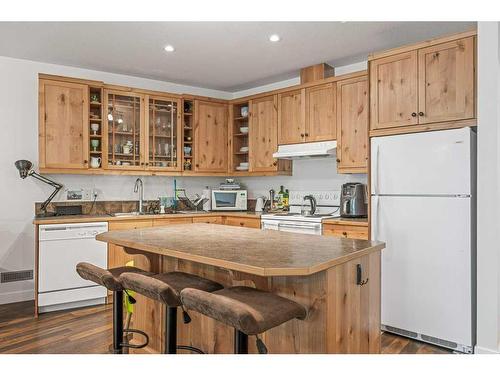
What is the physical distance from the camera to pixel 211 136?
526cm

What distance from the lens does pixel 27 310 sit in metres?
3.90

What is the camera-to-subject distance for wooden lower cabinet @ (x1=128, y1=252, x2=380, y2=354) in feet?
6.33

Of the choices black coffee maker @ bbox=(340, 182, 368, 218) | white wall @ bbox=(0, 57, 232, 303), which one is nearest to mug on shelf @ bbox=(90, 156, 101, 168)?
white wall @ bbox=(0, 57, 232, 303)

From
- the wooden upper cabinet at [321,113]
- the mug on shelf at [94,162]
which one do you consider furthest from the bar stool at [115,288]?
the wooden upper cabinet at [321,113]

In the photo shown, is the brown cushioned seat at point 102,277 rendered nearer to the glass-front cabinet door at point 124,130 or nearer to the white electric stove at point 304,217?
the white electric stove at point 304,217

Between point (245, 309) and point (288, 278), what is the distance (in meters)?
0.44

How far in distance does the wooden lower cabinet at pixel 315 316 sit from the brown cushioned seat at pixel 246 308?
11cm

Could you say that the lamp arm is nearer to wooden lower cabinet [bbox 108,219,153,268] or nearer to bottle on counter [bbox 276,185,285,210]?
wooden lower cabinet [bbox 108,219,153,268]

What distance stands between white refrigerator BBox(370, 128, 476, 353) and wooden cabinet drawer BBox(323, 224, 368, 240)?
23 cm

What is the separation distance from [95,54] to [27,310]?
2710 mm

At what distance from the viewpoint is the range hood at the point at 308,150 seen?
13.7 ft

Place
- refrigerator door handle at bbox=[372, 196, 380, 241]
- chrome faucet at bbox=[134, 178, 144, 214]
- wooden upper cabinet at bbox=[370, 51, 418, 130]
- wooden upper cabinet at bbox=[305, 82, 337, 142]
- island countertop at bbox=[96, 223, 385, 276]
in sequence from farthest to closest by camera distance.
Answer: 1. chrome faucet at bbox=[134, 178, 144, 214]
2. wooden upper cabinet at bbox=[305, 82, 337, 142]
3. refrigerator door handle at bbox=[372, 196, 380, 241]
4. wooden upper cabinet at bbox=[370, 51, 418, 130]
5. island countertop at bbox=[96, 223, 385, 276]

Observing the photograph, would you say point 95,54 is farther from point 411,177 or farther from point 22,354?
point 411,177

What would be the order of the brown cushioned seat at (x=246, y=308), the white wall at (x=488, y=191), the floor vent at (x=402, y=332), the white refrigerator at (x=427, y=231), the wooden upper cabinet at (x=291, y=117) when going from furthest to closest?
the wooden upper cabinet at (x=291, y=117) → the floor vent at (x=402, y=332) → the white refrigerator at (x=427, y=231) → the white wall at (x=488, y=191) → the brown cushioned seat at (x=246, y=308)
